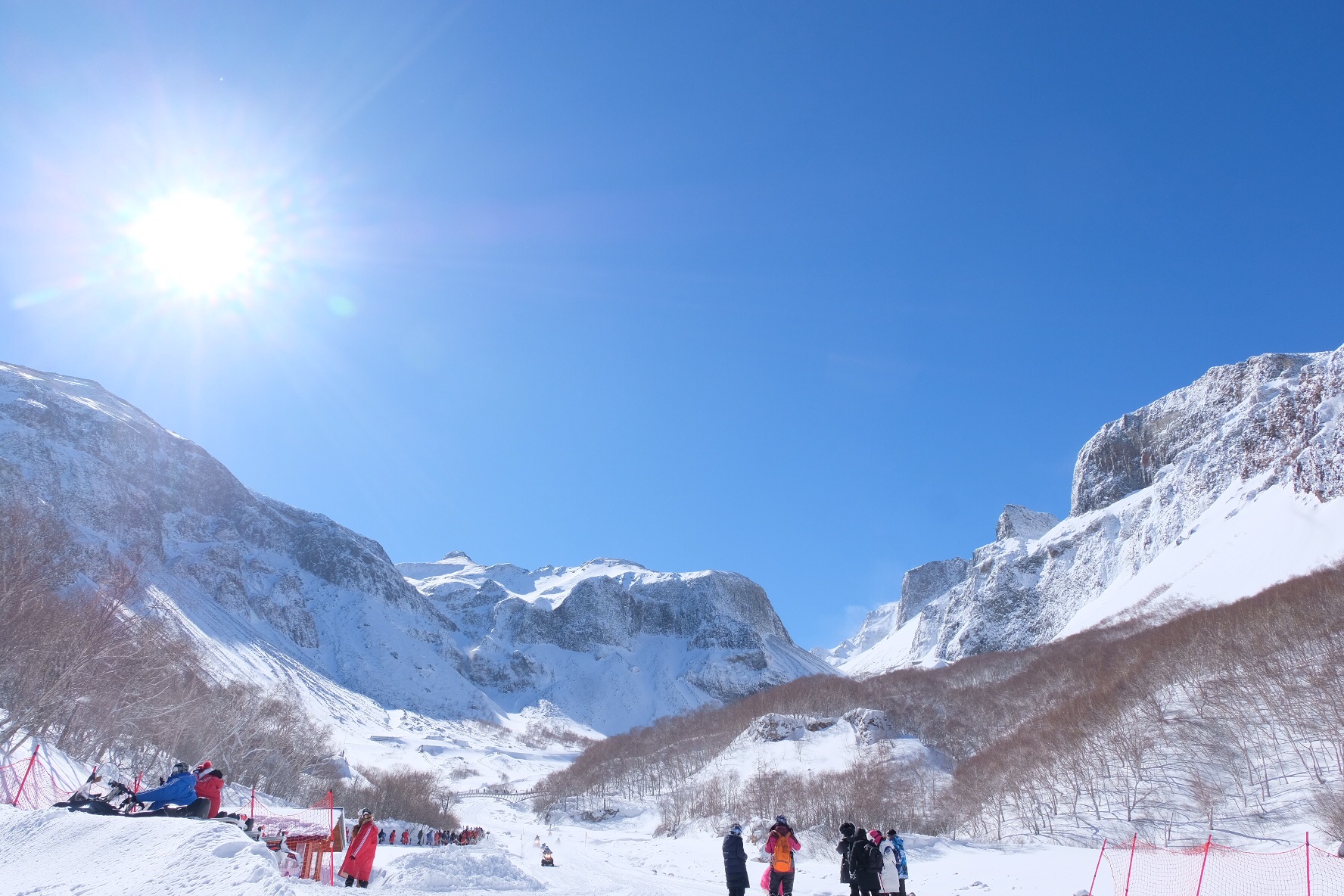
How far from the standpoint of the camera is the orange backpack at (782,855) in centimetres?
1446

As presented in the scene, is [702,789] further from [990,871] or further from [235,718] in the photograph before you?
[990,871]

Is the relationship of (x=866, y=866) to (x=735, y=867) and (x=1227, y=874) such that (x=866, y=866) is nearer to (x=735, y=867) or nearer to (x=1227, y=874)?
(x=735, y=867)

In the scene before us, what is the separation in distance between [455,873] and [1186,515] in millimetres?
139599

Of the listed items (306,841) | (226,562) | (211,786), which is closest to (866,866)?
(306,841)

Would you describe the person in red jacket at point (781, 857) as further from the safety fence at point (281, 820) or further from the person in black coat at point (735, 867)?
the safety fence at point (281, 820)

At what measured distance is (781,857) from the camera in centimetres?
1448

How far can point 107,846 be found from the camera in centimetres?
1091

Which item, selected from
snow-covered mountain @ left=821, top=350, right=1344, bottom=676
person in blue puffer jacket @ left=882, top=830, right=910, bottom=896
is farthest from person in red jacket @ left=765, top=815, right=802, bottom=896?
snow-covered mountain @ left=821, top=350, right=1344, bottom=676

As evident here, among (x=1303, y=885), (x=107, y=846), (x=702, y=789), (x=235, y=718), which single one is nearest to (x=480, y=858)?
(x=107, y=846)

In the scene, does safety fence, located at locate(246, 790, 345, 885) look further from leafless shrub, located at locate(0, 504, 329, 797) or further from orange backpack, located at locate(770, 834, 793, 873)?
leafless shrub, located at locate(0, 504, 329, 797)

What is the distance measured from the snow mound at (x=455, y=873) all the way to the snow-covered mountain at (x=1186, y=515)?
91118 millimetres

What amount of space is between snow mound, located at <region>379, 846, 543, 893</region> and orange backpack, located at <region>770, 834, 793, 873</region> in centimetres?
766

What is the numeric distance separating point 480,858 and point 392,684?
162072 millimetres

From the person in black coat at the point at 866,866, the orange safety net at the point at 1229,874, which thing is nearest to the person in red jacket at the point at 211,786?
the person in black coat at the point at 866,866
